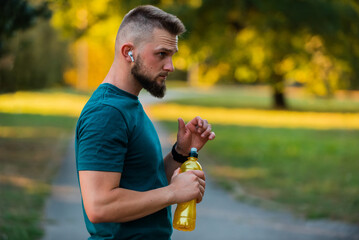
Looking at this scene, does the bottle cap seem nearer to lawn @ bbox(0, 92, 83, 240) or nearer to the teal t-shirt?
the teal t-shirt

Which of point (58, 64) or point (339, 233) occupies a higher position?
point (58, 64)

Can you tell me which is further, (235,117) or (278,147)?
(235,117)

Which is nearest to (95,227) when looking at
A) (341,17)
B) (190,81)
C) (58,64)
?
(341,17)

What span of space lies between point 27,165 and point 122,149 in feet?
30.3

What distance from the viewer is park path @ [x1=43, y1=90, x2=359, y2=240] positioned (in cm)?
605

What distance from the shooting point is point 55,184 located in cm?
862

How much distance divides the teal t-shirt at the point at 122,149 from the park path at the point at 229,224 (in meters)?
3.90

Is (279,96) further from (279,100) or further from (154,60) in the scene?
(154,60)

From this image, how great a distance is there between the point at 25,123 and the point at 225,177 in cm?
1216

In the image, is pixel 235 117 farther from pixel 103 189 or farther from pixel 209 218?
pixel 103 189

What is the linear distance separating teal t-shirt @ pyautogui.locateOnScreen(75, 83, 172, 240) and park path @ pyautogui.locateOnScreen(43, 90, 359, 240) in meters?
3.90

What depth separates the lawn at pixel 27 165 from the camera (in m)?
6.16

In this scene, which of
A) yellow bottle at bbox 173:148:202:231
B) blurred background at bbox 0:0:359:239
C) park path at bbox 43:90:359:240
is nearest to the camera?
yellow bottle at bbox 173:148:202:231

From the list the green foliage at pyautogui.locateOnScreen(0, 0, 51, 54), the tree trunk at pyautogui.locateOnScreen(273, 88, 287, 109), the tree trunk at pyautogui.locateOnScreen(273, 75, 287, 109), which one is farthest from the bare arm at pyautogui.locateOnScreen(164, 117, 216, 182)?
the tree trunk at pyautogui.locateOnScreen(273, 88, 287, 109)
